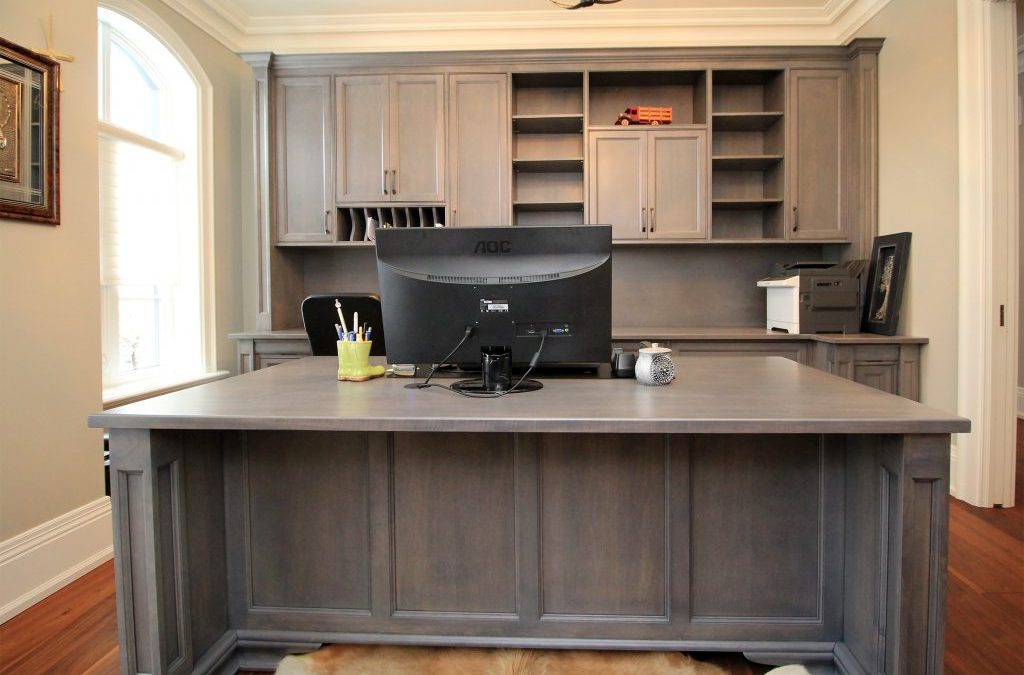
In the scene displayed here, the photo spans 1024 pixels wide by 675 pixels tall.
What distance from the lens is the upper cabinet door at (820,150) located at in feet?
12.2

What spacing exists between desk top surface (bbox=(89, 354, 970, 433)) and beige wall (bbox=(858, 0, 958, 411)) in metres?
1.98

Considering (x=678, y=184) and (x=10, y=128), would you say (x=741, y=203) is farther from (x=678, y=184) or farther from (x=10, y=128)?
(x=10, y=128)

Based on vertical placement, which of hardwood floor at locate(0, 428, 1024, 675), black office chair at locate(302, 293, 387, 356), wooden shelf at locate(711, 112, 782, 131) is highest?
wooden shelf at locate(711, 112, 782, 131)

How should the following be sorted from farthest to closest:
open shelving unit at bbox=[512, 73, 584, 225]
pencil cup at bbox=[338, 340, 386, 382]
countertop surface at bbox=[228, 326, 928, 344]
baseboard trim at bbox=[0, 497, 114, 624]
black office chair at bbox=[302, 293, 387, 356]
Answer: open shelving unit at bbox=[512, 73, 584, 225]
countertop surface at bbox=[228, 326, 928, 344]
black office chair at bbox=[302, 293, 387, 356]
baseboard trim at bbox=[0, 497, 114, 624]
pencil cup at bbox=[338, 340, 386, 382]

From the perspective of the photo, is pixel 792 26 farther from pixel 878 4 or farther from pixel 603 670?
pixel 603 670

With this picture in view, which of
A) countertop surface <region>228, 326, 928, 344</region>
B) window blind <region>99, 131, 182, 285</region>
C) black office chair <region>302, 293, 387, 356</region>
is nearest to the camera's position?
black office chair <region>302, 293, 387, 356</region>

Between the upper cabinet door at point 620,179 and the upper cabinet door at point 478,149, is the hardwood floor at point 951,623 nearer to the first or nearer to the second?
the upper cabinet door at point 620,179

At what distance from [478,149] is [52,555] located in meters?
2.99

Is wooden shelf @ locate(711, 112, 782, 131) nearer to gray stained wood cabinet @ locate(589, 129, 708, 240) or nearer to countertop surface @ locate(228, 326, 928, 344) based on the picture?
gray stained wood cabinet @ locate(589, 129, 708, 240)

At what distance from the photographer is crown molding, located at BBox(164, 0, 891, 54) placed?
12.7 ft

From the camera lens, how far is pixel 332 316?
9.07ft

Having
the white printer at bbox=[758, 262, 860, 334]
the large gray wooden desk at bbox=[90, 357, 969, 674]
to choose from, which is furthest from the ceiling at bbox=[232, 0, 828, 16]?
the large gray wooden desk at bbox=[90, 357, 969, 674]

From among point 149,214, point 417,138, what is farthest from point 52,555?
point 417,138

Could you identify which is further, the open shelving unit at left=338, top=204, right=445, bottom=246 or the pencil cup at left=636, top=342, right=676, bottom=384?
the open shelving unit at left=338, top=204, right=445, bottom=246
